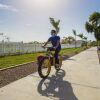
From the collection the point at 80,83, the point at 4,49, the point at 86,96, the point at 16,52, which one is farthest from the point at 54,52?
the point at 16,52

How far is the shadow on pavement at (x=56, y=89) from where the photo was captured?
5570mm

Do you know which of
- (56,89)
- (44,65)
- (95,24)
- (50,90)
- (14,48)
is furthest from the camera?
(95,24)

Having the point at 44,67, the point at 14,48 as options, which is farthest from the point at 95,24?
the point at 44,67

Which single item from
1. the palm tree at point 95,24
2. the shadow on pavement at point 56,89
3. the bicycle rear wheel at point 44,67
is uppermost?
the palm tree at point 95,24

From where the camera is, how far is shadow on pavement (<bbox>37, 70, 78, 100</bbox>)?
5570 millimetres

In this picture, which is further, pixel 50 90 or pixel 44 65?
pixel 44 65

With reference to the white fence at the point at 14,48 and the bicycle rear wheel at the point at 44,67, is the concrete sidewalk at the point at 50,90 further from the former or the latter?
the white fence at the point at 14,48

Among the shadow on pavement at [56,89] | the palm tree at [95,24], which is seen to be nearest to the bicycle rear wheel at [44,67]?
the shadow on pavement at [56,89]

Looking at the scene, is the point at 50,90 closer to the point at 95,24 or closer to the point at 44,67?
the point at 44,67

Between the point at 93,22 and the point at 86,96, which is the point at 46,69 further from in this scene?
the point at 93,22

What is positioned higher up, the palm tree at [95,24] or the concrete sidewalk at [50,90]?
the palm tree at [95,24]

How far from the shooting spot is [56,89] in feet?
20.6

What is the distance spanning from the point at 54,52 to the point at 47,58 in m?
1.22

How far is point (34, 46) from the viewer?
32.6m
